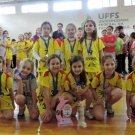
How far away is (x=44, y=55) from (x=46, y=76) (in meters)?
0.69

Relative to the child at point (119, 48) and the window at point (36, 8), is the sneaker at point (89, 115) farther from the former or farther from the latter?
the window at point (36, 8)

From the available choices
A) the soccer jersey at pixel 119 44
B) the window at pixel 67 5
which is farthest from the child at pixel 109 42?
the window at pixel 67 5

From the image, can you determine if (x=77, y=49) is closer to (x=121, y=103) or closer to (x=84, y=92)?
(x=84, y=92)

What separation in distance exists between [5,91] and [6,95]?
48mm

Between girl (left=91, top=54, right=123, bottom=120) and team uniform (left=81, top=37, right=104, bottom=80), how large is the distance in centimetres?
39

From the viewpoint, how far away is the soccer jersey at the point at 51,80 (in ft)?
7.96

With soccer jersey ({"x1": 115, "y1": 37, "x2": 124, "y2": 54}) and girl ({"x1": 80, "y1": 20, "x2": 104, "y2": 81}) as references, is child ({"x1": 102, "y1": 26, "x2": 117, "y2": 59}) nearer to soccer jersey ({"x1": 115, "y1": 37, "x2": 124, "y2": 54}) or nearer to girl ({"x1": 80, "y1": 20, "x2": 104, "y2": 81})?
soccer jersey ({"x1": 115, "y1": 37, "x2": 124, "y2": 54})

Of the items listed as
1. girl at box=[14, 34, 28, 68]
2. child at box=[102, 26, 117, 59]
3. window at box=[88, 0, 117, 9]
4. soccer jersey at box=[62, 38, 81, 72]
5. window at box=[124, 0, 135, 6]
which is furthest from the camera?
window at box=[88, 0, 117, 9]

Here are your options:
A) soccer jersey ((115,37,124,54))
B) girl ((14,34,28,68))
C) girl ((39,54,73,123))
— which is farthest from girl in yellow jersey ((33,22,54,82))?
girl ((14,34,28,68))

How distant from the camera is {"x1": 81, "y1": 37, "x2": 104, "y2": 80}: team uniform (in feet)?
9.54

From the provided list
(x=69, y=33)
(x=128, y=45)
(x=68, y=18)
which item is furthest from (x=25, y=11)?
(x=69, y=33)

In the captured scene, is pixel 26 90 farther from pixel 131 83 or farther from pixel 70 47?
pixel 131 83

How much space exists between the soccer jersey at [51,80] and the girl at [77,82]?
0.22 feet

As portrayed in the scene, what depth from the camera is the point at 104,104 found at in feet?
9.00
